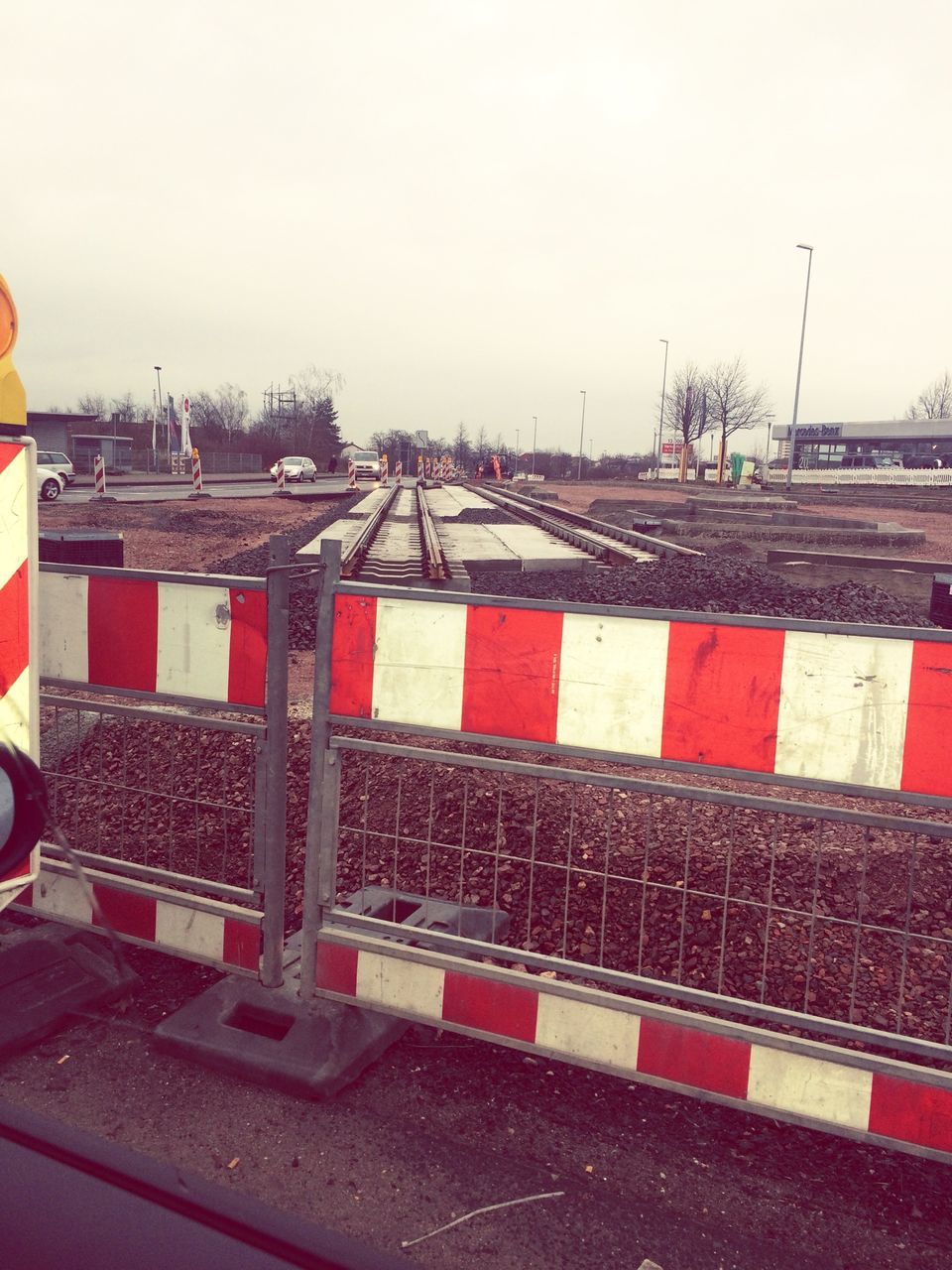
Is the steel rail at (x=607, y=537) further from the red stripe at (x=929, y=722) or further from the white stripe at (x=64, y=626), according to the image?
the red stripe at (x=929, y=722)

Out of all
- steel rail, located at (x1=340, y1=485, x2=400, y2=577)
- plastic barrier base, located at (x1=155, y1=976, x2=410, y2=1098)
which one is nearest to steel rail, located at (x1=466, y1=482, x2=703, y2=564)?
steel rail, located at (x1=340, y1=485, x2=400, y2=577)

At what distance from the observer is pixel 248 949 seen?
9.93 ft

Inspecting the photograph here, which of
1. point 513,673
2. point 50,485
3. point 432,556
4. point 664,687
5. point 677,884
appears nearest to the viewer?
point 664,687

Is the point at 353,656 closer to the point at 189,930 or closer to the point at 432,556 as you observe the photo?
the point at 189,930

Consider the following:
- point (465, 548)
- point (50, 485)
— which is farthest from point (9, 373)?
point (50, 485)

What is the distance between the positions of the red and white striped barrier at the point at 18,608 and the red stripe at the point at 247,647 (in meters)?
0.68

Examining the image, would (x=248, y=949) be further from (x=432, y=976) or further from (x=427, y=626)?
(x=427, y=626)

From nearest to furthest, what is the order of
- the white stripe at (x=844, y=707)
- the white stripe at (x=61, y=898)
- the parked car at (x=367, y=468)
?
the white stripe at (x=844, y=707)
the white stripe at (x=61, y=898)
the parked car at (x=367, y=468)

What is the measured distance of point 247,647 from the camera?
9.76ft

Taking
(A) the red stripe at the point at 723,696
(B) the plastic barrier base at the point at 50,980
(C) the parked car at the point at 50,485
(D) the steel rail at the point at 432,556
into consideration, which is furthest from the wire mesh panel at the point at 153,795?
(C) the parked car at the point at 50,485

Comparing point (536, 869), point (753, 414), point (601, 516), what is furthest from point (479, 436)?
point (536, 869)

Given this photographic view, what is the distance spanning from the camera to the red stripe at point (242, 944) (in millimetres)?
3012

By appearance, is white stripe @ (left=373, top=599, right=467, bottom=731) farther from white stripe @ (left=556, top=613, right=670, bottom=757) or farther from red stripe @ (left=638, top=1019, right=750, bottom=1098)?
red stripe @ (left=638, top=1019, right=750, bottom=1098)

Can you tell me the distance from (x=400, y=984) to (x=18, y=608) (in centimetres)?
155
